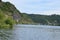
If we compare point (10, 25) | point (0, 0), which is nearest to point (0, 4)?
point (0, 0)

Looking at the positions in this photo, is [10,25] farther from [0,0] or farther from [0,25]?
[0,0]

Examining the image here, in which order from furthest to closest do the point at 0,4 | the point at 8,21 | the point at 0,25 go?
the point at 0,4, the point at 8,21, the point at 0,25

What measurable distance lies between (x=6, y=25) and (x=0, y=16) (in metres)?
4.51

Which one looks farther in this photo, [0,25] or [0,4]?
[0,4]

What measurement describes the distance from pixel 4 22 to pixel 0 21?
4008 mm

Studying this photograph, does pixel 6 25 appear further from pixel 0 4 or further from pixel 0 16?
pixel 0 4

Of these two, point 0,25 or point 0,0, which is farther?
point 0,0

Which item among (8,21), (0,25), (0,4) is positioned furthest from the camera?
(0,4)

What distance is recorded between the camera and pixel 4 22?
296 feet

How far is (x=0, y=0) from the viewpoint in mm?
177625

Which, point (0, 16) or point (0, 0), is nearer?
point (0, 16)

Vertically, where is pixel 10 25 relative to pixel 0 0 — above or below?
below

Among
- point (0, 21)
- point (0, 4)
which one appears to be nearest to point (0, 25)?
point (0, 21)

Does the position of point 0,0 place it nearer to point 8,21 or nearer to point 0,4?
point 0,4
